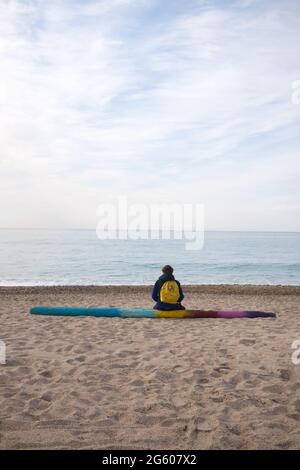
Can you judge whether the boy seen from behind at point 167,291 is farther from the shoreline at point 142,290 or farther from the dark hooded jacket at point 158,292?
the shoreline at point 142,290

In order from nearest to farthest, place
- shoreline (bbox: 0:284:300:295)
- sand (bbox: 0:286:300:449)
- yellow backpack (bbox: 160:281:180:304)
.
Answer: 1. sand (bbox: 0:286:300:449)
2. yellow backpack (bbox: 160:281:180:304)
3. shoreline (bbox: 0:284:300:295)

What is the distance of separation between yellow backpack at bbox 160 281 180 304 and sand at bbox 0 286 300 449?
0.72m

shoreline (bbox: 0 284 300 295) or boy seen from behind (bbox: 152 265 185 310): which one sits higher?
boy seen from behind (bbox: 152 265 185 310)

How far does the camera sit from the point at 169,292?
9.52 meters

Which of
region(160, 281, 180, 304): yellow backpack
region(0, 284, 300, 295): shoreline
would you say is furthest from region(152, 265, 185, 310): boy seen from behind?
region(0, 284, 300, 295): shoreline

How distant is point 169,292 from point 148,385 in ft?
14.9

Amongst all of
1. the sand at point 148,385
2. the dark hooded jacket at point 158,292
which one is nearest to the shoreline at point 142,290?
the dark hooded jacket at point 158,292

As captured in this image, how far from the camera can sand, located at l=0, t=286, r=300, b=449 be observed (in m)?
3.75

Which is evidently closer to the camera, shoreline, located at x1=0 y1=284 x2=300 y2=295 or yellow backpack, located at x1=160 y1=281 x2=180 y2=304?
yellow backpack, located at x1=160 y1=281 x2=180 y2=304

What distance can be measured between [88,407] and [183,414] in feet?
3.87

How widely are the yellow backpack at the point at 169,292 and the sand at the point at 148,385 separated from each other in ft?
2.37

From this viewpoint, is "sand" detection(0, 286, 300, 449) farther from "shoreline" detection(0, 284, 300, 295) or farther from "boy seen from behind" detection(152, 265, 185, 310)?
"shoreline" detection(0, 284, 300, 295)
